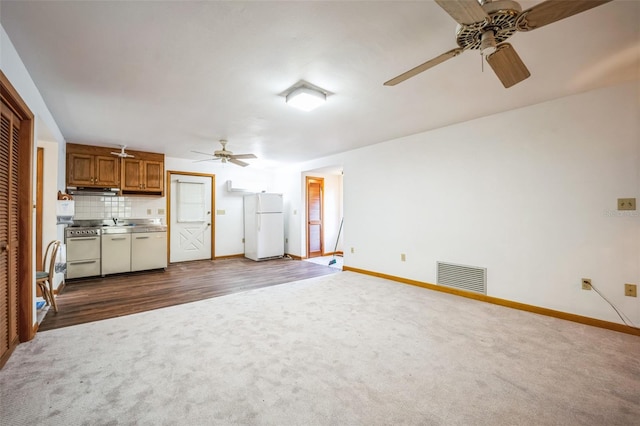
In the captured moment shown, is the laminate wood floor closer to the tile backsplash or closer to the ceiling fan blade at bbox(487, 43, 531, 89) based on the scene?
the tile backsplash

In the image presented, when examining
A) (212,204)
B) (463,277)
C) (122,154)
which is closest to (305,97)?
(463,277)

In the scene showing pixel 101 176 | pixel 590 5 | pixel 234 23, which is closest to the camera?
pixel 590 5

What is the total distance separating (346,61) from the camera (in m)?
2.13

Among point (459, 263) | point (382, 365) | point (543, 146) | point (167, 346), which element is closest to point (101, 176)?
point (167, 346)

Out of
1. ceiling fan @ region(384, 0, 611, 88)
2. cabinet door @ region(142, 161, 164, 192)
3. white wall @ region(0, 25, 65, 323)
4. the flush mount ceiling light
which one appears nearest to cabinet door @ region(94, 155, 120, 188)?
cabinet door @ region(142, 161, 164, 192)

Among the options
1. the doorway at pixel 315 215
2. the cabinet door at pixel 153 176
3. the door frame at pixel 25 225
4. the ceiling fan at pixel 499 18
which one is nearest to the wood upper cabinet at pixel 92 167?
the cabinet door at pixel 153 176

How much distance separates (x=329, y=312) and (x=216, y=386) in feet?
4.84

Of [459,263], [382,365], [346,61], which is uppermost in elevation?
[346,61]

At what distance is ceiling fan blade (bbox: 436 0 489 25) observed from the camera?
1225 mm

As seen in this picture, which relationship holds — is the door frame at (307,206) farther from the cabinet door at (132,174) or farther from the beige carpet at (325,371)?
the beige carpet at (325,371)

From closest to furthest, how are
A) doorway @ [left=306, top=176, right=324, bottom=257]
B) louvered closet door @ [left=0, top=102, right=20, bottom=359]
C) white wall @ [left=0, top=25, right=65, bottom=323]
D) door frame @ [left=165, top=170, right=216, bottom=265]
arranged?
white wall @ [left=0, top=25, right=65, bottom=323] → louvered closet door @ [left=0, top=102, right=20, bottom=359] → door frame @ [left=165, top=170, right=216, bottom=265] → doorway @ [left=306, top=176, right=324, bottom=257]

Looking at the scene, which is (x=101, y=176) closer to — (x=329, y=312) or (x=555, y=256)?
(x=329, y=312)

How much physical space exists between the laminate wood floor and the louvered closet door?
0.58 metres

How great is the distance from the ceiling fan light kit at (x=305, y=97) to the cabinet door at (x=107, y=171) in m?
4.14
